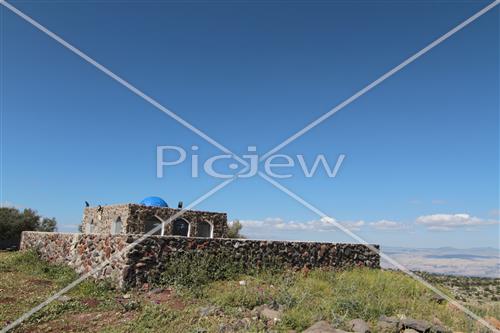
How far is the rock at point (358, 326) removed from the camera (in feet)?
20.9

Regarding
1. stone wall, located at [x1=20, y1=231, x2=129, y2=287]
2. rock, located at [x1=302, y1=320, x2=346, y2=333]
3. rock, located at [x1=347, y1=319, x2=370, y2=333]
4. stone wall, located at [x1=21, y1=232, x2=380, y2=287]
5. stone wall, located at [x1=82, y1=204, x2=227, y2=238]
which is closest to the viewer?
rock, located at [x1=302, y1=320, x2=346, y2=333]

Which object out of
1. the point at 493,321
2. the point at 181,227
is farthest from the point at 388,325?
the point at 181,227

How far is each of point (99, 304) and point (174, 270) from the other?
87.0 inches

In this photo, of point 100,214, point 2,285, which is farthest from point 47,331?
point 100,214

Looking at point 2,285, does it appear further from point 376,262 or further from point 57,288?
point 376,262

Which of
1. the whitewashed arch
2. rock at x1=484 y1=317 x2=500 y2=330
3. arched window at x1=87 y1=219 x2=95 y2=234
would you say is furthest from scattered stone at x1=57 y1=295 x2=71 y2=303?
arched window at x1=87 y1=219 x2=95 y2=234

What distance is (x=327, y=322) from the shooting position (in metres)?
6.67

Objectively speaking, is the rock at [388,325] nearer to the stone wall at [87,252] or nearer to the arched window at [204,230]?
the stone wall at [87,252]

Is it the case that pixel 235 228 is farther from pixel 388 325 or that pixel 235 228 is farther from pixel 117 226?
pixel 388 325

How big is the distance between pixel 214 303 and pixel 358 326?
3070 mm

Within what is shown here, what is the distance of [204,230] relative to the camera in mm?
24609

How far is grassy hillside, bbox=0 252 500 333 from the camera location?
6875 mm

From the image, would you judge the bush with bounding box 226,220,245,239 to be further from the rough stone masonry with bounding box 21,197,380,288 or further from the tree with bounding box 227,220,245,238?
the rough stone masonry with bounding box 21,197,380,288

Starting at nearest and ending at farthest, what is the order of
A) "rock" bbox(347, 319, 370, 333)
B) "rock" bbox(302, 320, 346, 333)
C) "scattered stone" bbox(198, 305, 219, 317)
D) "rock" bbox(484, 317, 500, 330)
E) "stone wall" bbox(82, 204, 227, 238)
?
"rock" bbox(302, 320, 346, 333) < "rock" bbox(347, 319, 370, 333) < "scattered stone" bbox(198, 305, 219, 317) < "rock" bbox(484, 317, 500, 330) < "stone wall" bbox(82, 204, 227, 238)
